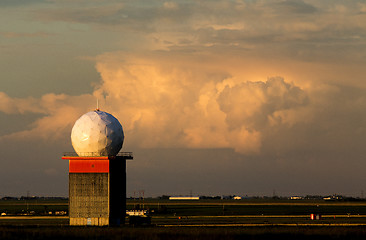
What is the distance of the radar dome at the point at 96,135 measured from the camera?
3255 inches

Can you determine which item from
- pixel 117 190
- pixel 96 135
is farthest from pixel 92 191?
pixel 96 135

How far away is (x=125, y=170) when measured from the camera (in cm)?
8850

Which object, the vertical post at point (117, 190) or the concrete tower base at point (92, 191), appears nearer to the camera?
the concrete tower base at point (92, 191)

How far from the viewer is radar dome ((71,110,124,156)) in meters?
82.7

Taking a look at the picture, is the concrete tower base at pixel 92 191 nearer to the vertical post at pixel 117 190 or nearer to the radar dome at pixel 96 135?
Answer: the vertical post at pixel 117 190

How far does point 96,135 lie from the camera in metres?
82.5

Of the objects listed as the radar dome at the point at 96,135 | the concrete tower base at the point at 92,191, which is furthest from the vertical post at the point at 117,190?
the radar dome at the point at 96,135

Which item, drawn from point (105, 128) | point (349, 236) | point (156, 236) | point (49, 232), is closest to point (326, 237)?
point (349, 236)

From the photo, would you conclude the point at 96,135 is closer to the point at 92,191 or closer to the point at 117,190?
the point at 92,191

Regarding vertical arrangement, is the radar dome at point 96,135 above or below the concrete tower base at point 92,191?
above

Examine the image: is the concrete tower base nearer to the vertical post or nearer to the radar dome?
the vertical post

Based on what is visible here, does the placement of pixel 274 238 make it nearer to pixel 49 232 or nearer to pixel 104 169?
pixel 49 232

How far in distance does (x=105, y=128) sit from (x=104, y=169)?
5316mm

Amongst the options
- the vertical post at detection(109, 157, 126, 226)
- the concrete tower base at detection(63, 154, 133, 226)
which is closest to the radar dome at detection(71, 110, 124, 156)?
the concrete tower base at detection(63, 154, 133, 226)
